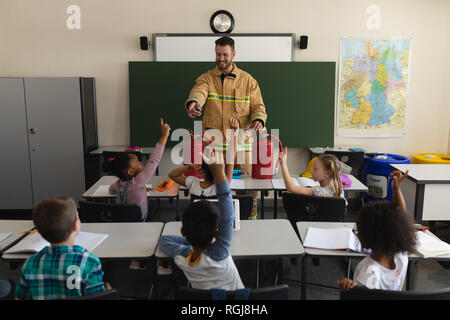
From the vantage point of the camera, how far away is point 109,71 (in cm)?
497

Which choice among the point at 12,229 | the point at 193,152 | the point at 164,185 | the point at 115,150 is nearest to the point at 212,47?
the point at 193,152

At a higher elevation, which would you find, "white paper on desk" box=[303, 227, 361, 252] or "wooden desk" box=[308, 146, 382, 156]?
"wooden desk" box=[308, 146, 382, 156]

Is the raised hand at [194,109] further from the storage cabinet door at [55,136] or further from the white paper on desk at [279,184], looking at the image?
the storage cabinet door at [55,136]

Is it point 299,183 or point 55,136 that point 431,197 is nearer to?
point 299,183

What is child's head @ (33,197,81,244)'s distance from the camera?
160 cm

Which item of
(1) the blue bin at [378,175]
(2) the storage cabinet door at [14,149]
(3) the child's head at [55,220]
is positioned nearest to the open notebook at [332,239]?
(3) the child's head at [55,220]

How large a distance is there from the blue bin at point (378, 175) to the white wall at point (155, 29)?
1049mm

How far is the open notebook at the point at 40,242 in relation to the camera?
2045 millimetres

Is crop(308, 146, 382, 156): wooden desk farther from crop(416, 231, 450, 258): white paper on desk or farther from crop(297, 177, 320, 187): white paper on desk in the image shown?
crop(416, 231, 450, 258): white paper on desk

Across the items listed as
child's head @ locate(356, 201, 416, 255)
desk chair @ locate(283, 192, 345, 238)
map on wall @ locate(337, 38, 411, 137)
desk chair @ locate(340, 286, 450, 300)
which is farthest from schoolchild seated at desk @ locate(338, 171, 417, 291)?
map on wall @ locate(337, 38, 411, 137)

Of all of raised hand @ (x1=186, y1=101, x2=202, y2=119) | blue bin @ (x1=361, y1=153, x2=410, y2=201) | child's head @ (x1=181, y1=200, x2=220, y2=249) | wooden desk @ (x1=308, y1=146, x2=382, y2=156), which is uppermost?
raised hand @ (x1=186, y1=101, x2=202, y2=119)

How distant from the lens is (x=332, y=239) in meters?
2.20

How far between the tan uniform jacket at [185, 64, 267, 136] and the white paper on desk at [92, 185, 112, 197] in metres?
1.13
